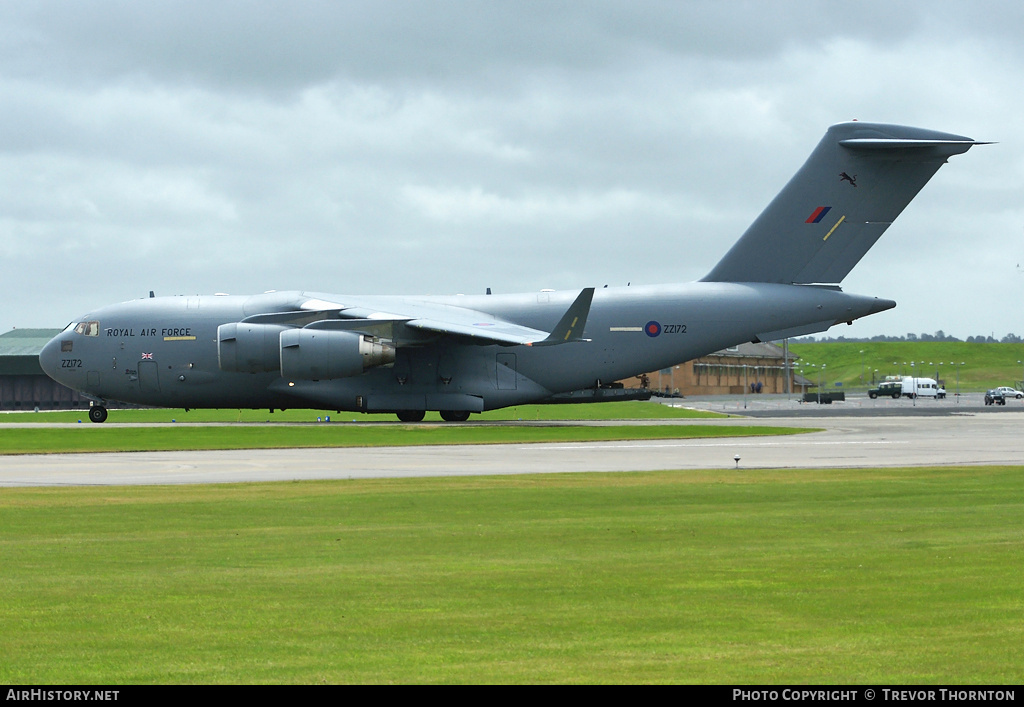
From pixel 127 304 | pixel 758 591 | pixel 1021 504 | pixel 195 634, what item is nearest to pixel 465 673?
pixel 195 634

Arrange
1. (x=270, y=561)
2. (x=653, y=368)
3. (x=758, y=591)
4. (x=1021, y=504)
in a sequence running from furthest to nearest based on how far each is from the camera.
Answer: (x=653, y=368) → (x=1021, y=504) → (x=270, y=561) → (x=758, y=591)

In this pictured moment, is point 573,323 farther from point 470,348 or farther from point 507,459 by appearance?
point 507,459

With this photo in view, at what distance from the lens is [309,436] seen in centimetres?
3653

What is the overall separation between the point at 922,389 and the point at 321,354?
337ft

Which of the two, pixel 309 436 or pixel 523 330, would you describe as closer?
pixel 309 436

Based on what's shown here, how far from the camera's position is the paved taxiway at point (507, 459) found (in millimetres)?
22812

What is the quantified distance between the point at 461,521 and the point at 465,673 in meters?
7.96

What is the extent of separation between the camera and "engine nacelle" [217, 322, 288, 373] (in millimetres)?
42375

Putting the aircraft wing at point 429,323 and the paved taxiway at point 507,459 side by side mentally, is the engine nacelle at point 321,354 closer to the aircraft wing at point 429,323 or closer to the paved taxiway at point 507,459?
the aircraft wing at point 429,323

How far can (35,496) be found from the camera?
60.6 ft

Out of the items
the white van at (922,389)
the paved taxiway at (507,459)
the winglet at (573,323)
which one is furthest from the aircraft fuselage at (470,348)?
the white van at (922,389)

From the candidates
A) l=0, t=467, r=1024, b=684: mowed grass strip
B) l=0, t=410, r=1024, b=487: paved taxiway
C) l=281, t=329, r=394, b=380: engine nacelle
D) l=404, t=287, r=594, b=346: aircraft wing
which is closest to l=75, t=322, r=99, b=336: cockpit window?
l=281, t=329, r=394, b=380: engine nacelle

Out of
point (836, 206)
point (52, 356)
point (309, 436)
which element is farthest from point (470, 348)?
point (52, 356)
